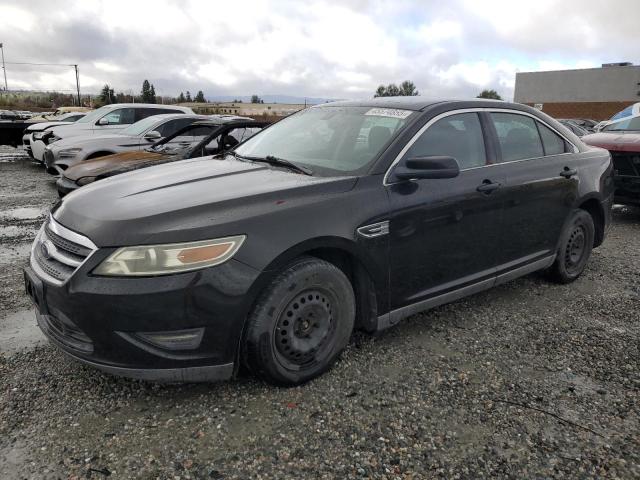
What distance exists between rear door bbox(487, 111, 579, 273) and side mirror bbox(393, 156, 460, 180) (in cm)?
88

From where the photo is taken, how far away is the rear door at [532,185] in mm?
3916

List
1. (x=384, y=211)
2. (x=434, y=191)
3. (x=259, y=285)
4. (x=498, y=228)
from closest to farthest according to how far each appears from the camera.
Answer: (x=259, y=285) → (x=384, y=211) → (x=434, y=191) → (x=498, y=228)

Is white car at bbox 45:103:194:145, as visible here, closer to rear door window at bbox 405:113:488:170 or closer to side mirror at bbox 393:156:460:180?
rear door window at bbox 405:113:488:170

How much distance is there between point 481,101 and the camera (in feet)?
13.0

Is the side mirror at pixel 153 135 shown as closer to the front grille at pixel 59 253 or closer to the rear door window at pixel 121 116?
the rear door window at pixel 121 116

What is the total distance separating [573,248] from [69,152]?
8079mm

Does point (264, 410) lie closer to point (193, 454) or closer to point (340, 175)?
point (193, 454)

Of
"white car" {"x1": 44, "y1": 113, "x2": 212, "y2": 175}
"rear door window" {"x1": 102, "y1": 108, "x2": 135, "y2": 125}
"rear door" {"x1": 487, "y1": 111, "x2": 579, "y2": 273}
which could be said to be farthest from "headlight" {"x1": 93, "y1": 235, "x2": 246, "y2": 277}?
"rear door window" {"x1": 102, "y1": 108, "x2": 135, "y2": 125}

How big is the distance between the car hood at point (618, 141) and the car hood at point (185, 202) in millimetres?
→ 5726

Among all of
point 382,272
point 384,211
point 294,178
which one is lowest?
point 382,272

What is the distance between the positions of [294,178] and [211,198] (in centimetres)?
58

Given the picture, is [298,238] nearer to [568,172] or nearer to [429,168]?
[429,168]

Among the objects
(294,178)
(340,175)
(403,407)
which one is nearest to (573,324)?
(403,407)

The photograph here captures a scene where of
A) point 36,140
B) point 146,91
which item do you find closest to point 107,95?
point 146,91
